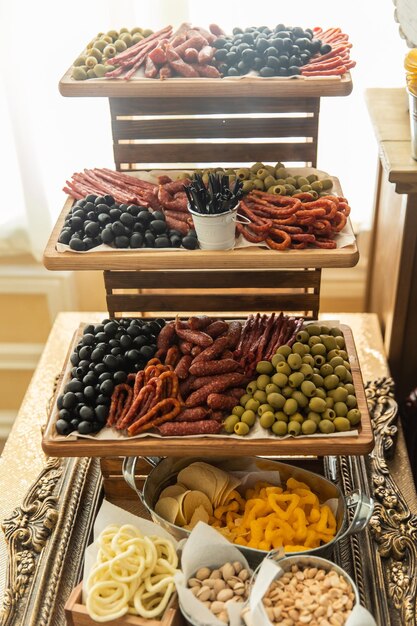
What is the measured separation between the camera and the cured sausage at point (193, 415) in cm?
160

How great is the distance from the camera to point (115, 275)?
1924 millimetres

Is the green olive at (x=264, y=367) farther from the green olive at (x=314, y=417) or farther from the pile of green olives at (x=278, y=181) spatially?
the pile of green olives at (x=278, y=181)

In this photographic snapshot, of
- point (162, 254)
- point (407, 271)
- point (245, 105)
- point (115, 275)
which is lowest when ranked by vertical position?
point (407, 271)

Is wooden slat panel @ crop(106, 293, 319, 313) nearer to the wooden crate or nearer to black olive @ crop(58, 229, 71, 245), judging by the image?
black olive @ crop(58, 229, 71, 245)

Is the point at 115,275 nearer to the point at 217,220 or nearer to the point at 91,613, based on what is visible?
the point at 217,220

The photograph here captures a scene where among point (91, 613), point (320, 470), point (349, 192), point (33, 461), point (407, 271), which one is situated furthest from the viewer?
point (349, 192)

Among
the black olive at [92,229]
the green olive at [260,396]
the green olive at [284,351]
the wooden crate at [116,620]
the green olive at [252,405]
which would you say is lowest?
the wooden crate at [116,620]

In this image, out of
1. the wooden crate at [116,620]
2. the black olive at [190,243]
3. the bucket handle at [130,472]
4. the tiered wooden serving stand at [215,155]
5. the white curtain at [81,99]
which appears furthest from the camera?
the white curtain at [81,99]

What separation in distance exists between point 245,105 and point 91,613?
1.15 metres

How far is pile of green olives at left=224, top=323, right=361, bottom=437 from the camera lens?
1576 mm

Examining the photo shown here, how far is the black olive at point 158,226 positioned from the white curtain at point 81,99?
0.93m

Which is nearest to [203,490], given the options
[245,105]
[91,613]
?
[91,613]

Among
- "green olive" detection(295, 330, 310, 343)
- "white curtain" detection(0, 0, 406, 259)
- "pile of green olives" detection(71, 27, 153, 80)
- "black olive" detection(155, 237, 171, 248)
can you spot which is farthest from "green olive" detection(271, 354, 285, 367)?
"white curtain" detection(0, 0, 406, 259)

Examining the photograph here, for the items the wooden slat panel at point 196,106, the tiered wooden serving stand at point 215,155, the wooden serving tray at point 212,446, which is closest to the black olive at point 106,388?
the wooden serving tray at point 212,446
